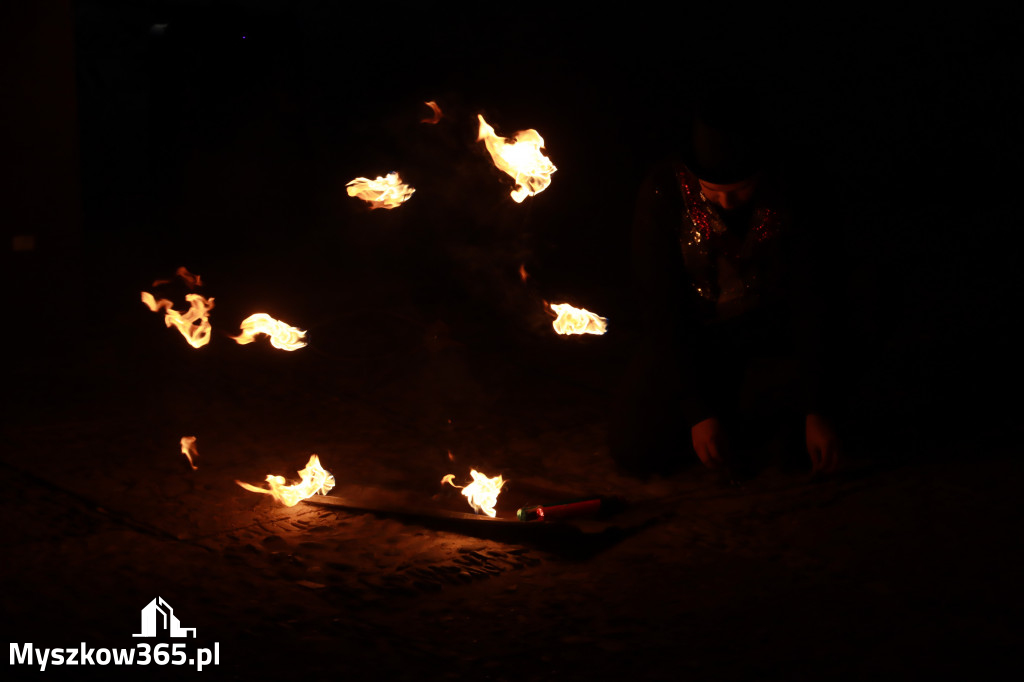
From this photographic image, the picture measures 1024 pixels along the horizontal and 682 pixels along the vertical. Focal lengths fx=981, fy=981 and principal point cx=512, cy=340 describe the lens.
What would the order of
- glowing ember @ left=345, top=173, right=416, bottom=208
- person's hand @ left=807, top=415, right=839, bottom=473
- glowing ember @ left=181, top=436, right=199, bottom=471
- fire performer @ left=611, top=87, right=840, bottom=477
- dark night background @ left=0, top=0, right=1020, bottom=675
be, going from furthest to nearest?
1. dark night background @ left=0, top=0, right=1020, bottom=675
2. glowing ember @ left=345, top=173, right=416, bottom=208
3. glowing ember @ left=181, top=436, right=199, bottom=471
4. fire performer @ left=611, top=87, right=840, bottom=477
5. person's hand @ left=807, top=415, right=839, bottom=473

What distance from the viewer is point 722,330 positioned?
4.06m

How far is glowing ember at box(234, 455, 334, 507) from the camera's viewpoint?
3773 mm

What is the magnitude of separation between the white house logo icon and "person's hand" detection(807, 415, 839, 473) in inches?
87.3

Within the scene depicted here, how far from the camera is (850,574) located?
3080 mm

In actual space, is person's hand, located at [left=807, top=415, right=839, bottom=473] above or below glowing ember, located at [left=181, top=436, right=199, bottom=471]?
below

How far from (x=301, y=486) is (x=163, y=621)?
3.44 ft

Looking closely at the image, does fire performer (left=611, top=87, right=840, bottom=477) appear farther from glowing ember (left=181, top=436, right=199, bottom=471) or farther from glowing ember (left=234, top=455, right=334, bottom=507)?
glowing ember (left=181, top=436, right=199, bottom=471)

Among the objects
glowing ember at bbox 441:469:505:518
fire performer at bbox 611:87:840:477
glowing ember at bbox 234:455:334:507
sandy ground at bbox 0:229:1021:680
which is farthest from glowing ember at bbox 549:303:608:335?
glowing ember at bbox 234:455:334:507

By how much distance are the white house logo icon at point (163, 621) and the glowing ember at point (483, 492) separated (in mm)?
1166

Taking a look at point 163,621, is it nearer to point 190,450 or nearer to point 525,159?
point 190,450

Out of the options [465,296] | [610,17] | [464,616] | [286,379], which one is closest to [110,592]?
[464,616]

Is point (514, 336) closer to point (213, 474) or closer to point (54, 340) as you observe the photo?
point (213, 474)

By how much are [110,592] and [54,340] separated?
12.9 ft

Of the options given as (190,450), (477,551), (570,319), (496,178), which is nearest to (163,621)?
(477,551)
